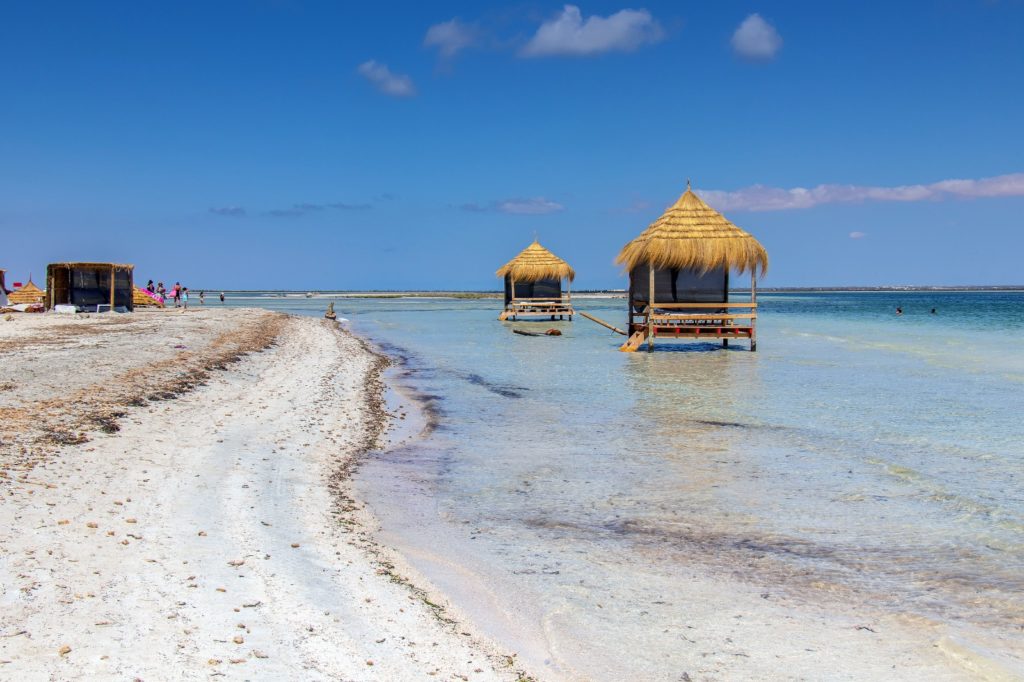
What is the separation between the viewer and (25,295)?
32906 millimetres

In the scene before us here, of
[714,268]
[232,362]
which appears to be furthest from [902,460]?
[714,268]

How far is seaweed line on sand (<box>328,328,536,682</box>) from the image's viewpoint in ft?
12.3

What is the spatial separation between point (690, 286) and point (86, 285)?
877 inches

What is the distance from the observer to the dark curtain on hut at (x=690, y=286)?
2131cm

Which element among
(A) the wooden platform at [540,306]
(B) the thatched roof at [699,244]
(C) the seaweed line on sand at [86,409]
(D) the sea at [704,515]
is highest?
(B) the thatched roof at [699,244]

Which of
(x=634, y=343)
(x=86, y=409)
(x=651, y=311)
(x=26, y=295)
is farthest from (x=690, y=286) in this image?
(x=26, y=295)

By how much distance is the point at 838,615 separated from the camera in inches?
169

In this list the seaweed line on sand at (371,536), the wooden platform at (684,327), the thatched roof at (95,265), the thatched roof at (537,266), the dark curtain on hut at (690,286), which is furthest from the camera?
the thatched roof at (537,266)

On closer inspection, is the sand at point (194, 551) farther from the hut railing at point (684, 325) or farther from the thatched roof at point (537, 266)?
the thatched roof at point (537, 266)

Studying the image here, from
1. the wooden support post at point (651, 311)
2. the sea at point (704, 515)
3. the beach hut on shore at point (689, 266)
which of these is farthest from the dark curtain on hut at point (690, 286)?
the sea at point (704, 515)

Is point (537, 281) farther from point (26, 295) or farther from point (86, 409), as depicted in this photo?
point (86, 409)

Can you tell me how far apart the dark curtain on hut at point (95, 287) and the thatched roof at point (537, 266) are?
53.7 feet

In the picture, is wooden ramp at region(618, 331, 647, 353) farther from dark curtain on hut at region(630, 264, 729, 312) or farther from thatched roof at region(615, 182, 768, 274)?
thatched roof at region(615, 182, 768, 274)

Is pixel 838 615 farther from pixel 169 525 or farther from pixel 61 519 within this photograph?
pixel 61 519
